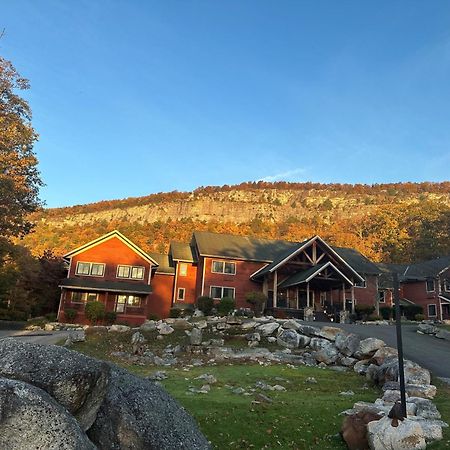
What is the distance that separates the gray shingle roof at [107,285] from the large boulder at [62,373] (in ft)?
109

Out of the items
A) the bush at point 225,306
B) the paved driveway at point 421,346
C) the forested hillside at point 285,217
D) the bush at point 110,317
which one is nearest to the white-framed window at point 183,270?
the bush at point 225,306

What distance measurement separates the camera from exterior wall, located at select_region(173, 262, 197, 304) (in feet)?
145

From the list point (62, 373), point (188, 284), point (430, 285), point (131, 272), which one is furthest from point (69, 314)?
point (430, 285)

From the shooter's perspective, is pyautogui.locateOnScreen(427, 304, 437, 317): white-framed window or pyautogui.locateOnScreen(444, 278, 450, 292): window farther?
pyautogui.locateOnScreen(444, 278, 450, 292): window

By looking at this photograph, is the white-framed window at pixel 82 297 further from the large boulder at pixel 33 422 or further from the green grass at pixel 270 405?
the large boulder at pixel 33 422

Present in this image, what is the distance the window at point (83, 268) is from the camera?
38406 millimetres

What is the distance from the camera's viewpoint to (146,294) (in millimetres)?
38719

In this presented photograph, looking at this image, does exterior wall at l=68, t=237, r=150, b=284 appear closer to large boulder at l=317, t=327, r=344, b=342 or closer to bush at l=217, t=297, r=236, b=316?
bush at l=217, t=297, r=236, b=316

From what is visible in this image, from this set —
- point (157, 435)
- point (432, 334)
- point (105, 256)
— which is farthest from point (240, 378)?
point (105, 256)

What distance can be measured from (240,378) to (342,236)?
7938cm

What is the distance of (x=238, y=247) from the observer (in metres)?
44.4

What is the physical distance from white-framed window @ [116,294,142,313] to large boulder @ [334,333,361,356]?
21.7 meters

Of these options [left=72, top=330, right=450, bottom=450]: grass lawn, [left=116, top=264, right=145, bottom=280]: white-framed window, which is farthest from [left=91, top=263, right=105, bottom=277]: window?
[left=72, top=330, right=450, bottom=450]: grass lawn

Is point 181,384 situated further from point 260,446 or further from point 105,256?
point 105,256
